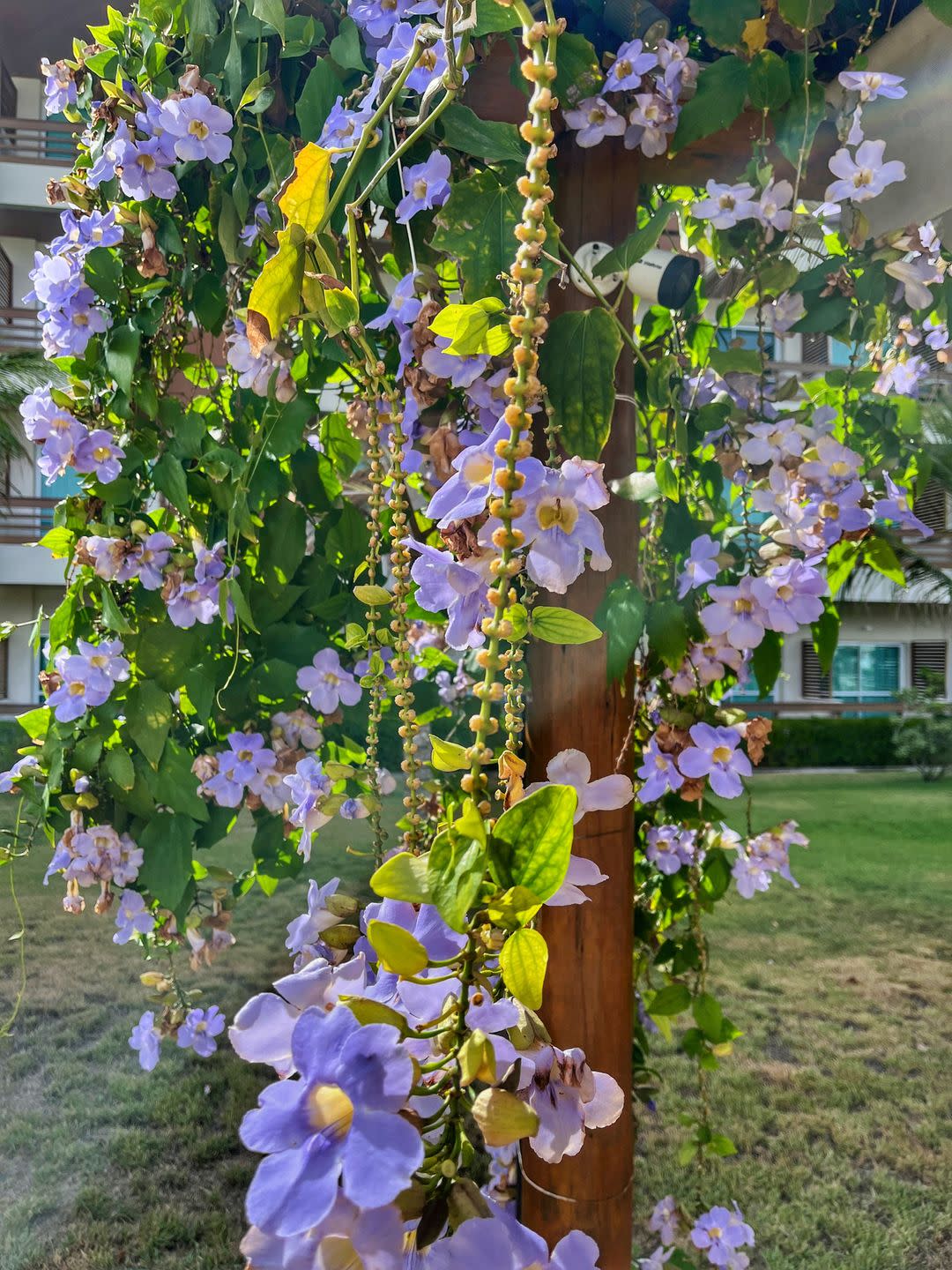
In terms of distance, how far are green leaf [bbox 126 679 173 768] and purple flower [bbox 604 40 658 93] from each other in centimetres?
65

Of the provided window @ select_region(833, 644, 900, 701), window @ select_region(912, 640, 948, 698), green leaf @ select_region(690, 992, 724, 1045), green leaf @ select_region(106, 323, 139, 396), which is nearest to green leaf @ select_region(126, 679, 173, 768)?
green leaf @ select_region(106, 323, 139, 396)

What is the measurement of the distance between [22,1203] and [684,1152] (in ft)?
5.43

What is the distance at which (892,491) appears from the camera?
921 millimetres

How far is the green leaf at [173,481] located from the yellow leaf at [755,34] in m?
0.59

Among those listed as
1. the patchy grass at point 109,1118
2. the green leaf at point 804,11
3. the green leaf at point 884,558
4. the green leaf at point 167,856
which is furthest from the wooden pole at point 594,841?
the patchy grass at point 109,1118

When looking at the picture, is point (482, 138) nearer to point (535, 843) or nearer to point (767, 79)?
point (767, 79)

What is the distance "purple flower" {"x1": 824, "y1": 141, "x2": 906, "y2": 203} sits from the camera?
30.6 inches

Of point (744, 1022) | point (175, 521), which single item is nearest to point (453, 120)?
point (175, 521)

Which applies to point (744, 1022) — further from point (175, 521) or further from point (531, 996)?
point (531, 996)

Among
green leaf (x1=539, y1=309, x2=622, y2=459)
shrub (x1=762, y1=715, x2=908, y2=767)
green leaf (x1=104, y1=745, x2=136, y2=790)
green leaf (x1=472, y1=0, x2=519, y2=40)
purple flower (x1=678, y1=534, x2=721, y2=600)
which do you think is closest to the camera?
green leaf (x1=472, y1=0, x2=519, y2=40)

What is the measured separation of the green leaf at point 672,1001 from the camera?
3.59ft

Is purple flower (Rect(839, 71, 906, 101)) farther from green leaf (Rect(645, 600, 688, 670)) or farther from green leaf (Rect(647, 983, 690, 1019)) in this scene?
green leaf (Rect(647, 983, 690, 1019))

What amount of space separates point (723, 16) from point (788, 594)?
44cm

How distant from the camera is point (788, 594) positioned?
80 cm
